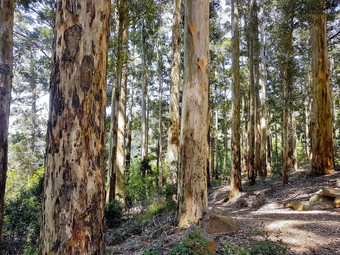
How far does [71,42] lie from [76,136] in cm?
86

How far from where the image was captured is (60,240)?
1949 millimetres

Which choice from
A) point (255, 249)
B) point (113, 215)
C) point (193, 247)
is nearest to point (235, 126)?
point (113, 215)

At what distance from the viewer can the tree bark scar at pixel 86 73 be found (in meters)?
2.13

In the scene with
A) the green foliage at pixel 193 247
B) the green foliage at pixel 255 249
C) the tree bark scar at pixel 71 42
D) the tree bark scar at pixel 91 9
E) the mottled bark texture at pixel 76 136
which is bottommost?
the green foliage at pixel 255 249

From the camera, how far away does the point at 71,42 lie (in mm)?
2141

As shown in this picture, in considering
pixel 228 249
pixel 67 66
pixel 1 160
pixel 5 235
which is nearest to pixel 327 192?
pixel 228 249

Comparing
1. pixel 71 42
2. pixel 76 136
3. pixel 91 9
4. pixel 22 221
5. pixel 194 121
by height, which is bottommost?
pixel 22 221

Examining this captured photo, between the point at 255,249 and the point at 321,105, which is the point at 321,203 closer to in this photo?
the point at 255,249

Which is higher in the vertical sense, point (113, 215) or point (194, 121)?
point (194, 121)

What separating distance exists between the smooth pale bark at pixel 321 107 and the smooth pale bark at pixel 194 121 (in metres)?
7.46

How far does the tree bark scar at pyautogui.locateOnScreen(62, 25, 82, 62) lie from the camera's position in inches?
83.9

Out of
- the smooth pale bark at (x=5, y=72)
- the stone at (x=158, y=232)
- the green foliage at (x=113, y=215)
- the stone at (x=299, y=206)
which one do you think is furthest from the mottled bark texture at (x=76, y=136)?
the stone at (x=299, y=206)

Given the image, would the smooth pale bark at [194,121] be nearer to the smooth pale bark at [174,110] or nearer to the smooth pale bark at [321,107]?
the smooth pale bark at [174,110]

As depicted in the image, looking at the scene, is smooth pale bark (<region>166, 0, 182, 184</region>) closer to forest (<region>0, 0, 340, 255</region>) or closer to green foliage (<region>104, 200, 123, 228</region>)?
forest (<region>0, 0, 340, 255</region>)
